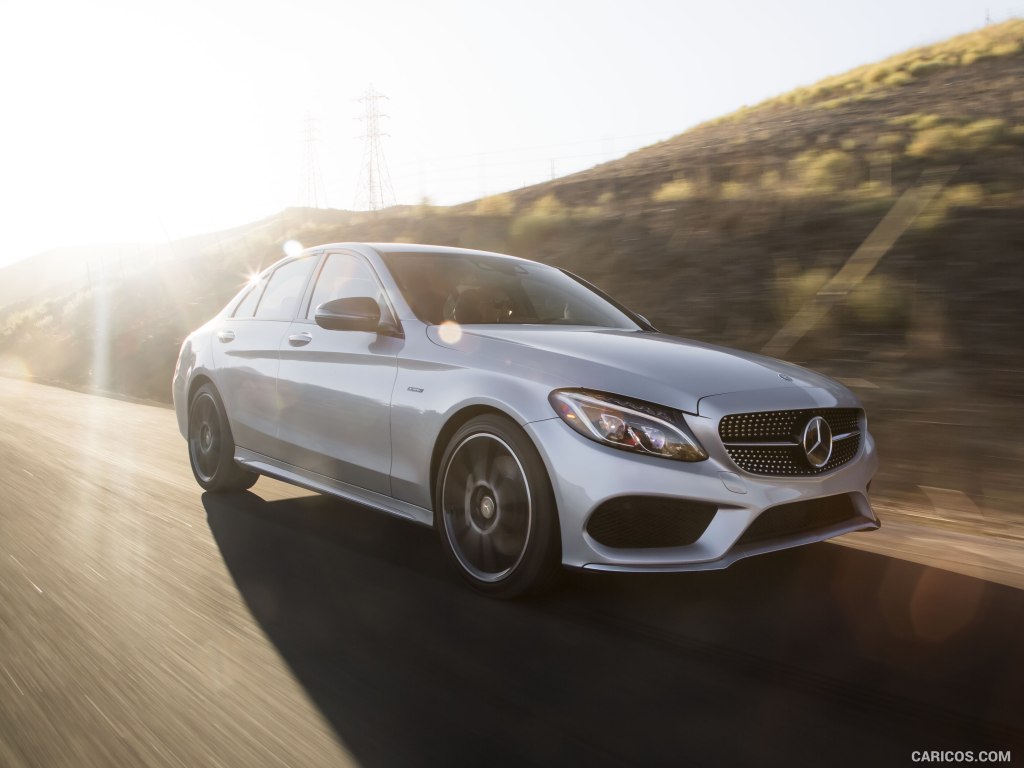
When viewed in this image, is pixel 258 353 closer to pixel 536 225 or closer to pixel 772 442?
pixel 772 442

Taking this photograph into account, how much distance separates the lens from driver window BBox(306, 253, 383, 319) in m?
5.17

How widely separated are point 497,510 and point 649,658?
962 mm

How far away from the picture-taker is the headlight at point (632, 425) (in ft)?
12.0

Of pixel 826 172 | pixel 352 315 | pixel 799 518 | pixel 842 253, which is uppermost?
pixel 826 172

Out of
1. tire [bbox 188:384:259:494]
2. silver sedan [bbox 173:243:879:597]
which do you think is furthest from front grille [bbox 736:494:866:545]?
tire [bbox 188:384:259:494]

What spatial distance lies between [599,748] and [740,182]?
14.3 metres

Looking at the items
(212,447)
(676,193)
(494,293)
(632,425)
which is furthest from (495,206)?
(632,425)

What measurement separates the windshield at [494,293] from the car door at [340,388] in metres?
0.19

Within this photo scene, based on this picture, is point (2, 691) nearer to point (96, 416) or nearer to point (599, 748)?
point (599, 748)

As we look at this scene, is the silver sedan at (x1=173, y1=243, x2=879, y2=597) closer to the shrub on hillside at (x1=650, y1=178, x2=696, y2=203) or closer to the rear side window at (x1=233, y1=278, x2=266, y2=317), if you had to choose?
the rear side window at (x1=233, y1=278, x2=266, y2=317)

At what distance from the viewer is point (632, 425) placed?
12.0 ft

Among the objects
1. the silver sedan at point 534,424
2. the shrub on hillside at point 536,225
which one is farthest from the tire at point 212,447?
the shrub on hillside at point 536,225

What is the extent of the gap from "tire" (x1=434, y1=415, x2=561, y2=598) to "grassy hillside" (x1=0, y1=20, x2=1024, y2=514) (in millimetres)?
3350

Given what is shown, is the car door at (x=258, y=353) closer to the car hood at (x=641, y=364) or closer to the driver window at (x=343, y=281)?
the driver window at (x=343, y=281)
